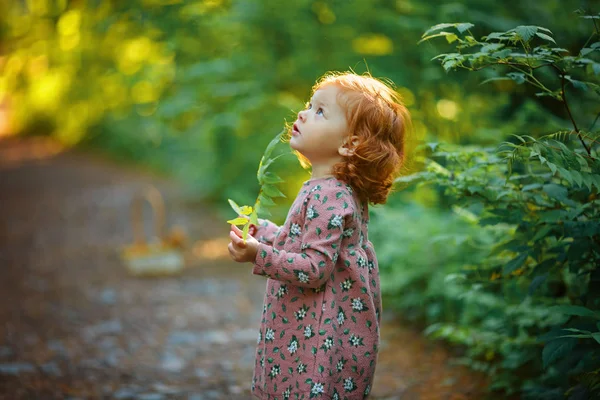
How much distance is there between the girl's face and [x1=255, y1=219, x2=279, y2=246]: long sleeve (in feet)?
1.11

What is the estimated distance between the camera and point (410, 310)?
13.5 ft

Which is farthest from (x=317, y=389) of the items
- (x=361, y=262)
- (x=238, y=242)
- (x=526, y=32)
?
(x=526, y=32)

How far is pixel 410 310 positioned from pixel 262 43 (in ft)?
10.6

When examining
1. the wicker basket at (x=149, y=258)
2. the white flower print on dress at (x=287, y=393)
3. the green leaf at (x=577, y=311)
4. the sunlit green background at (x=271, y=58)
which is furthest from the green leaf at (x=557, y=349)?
the wicker basket at (x=149, y=258)

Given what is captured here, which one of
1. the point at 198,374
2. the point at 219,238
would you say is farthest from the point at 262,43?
the point at 198,374

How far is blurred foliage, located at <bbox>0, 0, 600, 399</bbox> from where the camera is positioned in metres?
2.08

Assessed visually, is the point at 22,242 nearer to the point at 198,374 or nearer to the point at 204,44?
the point at 204,44

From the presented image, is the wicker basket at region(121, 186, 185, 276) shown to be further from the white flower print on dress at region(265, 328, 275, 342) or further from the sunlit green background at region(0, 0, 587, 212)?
the white flower print on dress at region(265, 328, 275, 342)

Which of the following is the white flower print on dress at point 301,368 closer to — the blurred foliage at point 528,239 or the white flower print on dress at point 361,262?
the white flower print on dress at point 361,262

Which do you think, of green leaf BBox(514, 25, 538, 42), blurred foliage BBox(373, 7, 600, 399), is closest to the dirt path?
blurred foliage BBox(373, 7, 600, 399)

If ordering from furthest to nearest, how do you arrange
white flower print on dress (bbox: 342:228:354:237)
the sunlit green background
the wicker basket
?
the wicker basket < the sunlit green background < white flower print on dress (bbox: 342:228:354:237)

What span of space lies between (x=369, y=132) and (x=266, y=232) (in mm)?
551

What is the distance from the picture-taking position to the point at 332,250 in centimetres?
182

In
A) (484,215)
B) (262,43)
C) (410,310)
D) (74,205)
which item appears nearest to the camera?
(484,215)
